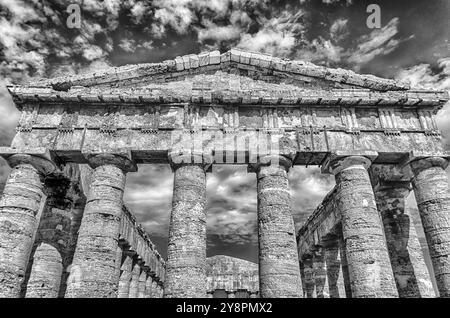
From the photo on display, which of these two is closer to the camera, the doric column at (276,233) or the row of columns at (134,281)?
the doric column at (276,233)

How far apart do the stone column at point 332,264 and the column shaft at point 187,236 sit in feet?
27.3

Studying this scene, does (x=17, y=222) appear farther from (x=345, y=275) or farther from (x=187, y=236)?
(x=345, y=275)

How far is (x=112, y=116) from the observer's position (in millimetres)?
12391

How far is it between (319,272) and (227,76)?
12116 millimetres

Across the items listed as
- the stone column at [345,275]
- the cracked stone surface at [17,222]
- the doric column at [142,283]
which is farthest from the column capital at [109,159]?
the doric column at [142,283]

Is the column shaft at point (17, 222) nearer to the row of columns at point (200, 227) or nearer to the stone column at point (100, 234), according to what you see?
the row of columns at point (200, 227)

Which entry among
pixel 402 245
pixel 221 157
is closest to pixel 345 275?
pixel 402 245

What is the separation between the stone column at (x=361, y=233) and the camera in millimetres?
9938

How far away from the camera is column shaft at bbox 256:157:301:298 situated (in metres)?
9.89

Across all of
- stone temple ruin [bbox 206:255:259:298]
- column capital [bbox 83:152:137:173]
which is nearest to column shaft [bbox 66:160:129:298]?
column capital [bbox 83:152:137:173]


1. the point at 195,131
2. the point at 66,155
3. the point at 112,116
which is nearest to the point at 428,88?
the point at 195,131

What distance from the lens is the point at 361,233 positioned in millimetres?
10602
